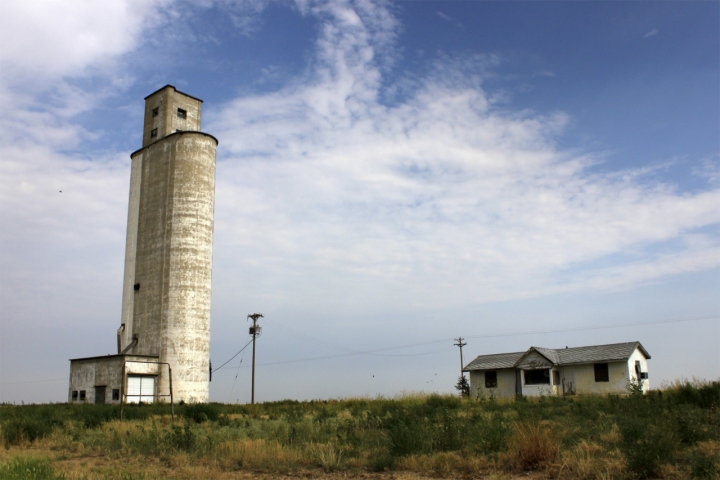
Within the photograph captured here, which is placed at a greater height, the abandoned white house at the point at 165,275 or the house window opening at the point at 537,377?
the abandoned white house at the point at 165,275

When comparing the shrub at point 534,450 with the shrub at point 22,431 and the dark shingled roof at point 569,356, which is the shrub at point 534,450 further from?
the dark shingled roof at point 569,356

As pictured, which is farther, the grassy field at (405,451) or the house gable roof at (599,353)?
the house gable roof at (599,353)

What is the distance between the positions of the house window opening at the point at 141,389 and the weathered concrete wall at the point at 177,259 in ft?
3.10

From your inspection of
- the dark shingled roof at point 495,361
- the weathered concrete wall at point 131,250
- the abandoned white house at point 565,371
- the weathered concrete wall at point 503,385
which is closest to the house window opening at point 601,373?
the abandoned white house at point 565,371

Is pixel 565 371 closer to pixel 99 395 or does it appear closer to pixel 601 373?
pixel 601 373

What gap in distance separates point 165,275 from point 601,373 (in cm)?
3171

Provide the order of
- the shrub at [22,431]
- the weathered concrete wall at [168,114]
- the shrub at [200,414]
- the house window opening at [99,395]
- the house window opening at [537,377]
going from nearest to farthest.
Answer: the shrub at [22,431]
the shrub at [200,414]
the house window opening at [99,395]
the house window opening at [537,377]
the weathered concrete wall at [168,114]

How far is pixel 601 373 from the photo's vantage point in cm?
4131

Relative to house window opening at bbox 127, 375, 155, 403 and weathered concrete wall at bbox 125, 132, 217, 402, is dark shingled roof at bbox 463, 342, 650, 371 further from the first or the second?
house window opening at bbox 127, 375, 155, 403

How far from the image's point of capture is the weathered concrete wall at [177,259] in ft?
135

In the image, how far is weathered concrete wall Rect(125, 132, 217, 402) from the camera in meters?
41.2

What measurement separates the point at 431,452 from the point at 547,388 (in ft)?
109

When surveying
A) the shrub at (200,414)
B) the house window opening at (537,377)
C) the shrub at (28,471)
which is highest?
the house window opening at (537,377)

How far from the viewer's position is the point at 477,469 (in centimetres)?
1059
